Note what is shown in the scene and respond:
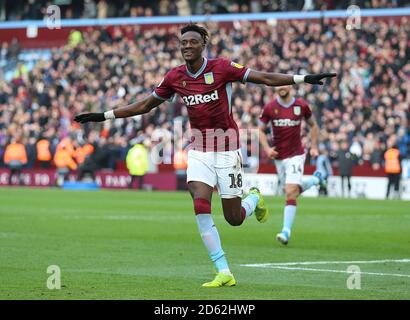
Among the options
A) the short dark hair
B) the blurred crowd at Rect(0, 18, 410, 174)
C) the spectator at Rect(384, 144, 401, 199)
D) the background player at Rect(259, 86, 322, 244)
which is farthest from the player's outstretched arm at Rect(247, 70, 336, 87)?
the blurred crowd at Rect(0, 18, 410, 174)

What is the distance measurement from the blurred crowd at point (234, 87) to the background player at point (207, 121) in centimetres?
2345

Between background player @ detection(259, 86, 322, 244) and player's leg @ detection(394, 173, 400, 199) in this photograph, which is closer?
background player @ detection(259, 86, 322, 244)

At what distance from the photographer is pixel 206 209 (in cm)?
1152

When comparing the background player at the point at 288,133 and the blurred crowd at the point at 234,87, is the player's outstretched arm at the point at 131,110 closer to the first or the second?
the background player at the point at 288,133

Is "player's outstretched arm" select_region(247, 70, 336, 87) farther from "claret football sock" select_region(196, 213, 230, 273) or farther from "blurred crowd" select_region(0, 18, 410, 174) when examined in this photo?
"blurred crowd" select_region(0, 18, 410, 174)

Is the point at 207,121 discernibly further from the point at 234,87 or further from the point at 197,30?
the point at 234,87

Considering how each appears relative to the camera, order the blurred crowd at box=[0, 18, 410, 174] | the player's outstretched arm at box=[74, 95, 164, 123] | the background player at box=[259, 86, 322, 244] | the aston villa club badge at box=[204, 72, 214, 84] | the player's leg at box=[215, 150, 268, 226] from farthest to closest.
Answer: the blurred crowd at box=[0, 18, 410, 174]
the background player at box=[259, 86, 322, 244]
the player's outstretched arm at box=[74, 95, 164, 123]
the player's leg at box=[215, 150, 268, 226]
the aston villa club badge at box=[204, 72, 214, 84]

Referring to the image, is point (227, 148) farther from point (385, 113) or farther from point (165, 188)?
point (165, 188)

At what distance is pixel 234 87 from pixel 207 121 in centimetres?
2809

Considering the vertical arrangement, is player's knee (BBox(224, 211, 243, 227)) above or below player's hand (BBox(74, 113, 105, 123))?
below

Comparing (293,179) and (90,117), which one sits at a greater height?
(90,117)

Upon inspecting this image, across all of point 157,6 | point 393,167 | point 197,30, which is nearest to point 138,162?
point 393,167

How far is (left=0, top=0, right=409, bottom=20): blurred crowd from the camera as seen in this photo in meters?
44.5

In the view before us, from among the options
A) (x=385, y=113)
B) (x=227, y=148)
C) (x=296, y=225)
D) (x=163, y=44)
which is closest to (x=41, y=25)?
(x=163, y=44)
